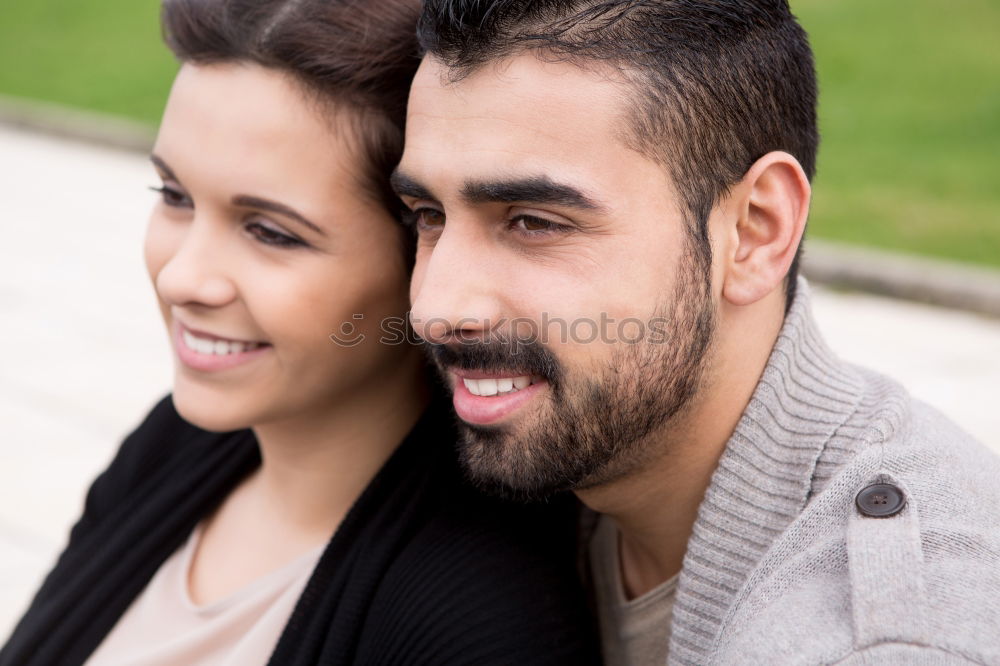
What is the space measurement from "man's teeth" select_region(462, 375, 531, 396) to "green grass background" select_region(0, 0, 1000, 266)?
268 inches

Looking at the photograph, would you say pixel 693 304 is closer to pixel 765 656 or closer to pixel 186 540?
pixel 765 656

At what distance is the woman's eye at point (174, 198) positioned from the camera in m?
2.45

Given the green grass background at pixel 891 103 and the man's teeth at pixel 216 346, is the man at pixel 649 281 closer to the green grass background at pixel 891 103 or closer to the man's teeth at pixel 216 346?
the man's teeth at pixel 216 346

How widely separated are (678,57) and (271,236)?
86cm

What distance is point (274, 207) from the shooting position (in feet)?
7.46

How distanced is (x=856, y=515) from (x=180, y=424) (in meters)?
1.81

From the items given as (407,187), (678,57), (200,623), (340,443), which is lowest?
(200,623)

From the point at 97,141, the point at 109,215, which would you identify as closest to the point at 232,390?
the point at 109,215

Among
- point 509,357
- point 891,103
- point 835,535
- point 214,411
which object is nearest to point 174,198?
point 214,411

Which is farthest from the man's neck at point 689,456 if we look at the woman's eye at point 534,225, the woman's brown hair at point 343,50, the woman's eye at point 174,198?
the woman's eye at point 174,198

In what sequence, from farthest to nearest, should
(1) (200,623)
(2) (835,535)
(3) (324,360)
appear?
(1) (200,623), (3) (324,360), (2) (835,535)

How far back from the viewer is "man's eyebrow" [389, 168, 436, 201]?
2.16 m

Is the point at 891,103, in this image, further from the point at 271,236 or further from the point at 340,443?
the point at 271,236

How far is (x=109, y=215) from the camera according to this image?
10062 millimetres
